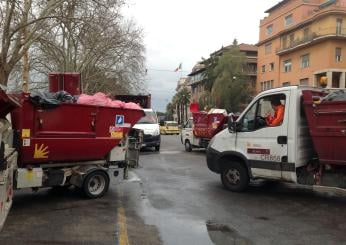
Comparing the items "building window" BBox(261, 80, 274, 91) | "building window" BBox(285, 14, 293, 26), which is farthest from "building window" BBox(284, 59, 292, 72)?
"building window" BBox(285, 14, 293, 26)

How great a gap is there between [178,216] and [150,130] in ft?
51.8

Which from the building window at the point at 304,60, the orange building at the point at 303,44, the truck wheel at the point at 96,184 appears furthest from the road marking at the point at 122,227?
the building window at the point at 304,60

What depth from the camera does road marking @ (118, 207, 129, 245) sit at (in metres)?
6.59

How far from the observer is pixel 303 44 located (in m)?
60.5

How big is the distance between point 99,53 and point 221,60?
1554 inches

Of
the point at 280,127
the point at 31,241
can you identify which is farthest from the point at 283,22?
the point at 31,241

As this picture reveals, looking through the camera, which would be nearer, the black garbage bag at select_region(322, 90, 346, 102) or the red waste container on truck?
the black garbage bag at select_region(322, 90, 346, 102)

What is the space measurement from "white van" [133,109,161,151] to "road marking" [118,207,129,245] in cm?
1467

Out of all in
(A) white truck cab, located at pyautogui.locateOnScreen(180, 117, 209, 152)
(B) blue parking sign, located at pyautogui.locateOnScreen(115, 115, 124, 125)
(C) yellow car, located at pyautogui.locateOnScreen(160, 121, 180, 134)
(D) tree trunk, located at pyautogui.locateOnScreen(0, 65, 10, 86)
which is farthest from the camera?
(C) yellow car, located at pyautogui.locateOnScreen(160, 121, 180, 134)

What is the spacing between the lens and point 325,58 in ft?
185

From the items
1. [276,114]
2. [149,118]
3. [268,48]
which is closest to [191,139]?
[149,118]

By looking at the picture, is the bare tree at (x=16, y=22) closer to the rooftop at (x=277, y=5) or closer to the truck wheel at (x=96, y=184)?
the truck wheel at (x=96, y=184)

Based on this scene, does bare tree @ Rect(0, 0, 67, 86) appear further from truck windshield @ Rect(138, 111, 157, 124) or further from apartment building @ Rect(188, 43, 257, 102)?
apartment building @ Rect(188, 43, 257, 102)

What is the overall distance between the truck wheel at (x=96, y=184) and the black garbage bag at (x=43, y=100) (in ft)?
5.56
